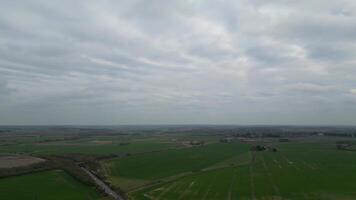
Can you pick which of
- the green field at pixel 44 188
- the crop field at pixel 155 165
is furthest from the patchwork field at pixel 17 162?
the crop field at pixel 155 165

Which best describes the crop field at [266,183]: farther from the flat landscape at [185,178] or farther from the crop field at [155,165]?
the crop field at [155,165]

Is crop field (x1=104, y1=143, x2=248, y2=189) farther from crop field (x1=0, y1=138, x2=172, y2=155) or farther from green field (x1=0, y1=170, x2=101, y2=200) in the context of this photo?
crop field (x1=0, y1=138, x2=172, y2=155)

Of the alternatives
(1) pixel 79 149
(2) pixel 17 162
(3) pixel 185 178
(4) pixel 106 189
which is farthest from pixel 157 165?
(1) pixel 79 149

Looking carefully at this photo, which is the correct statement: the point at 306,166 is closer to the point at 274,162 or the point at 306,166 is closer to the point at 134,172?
the point at 274,162

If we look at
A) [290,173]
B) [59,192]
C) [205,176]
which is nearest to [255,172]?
[290,173]

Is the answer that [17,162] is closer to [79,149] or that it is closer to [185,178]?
[79,149]
